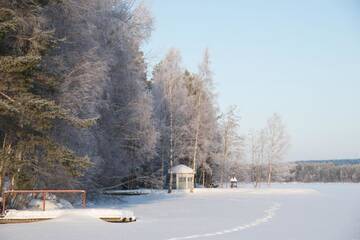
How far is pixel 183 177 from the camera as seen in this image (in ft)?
147

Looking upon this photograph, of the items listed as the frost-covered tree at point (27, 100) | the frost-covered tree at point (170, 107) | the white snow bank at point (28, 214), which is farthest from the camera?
the frost-covered tree at point (170, 107)

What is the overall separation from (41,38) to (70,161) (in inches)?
167

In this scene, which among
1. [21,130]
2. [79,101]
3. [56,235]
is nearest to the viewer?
[56,235]

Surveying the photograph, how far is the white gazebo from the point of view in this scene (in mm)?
44625

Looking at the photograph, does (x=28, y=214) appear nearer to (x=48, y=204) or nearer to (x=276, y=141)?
(x=48, y=204)

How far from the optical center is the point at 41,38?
16.3 m

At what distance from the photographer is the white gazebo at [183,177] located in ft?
146

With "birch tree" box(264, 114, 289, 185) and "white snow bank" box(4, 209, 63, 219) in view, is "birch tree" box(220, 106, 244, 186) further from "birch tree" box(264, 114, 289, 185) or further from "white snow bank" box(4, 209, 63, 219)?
"white snow bank" box(4, 209, 63, 219)

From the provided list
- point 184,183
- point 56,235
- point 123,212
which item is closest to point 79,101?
point 123,212

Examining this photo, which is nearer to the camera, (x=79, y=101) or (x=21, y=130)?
(x=21, y=130)

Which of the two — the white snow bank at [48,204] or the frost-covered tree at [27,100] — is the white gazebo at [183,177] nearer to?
the white snow bank at [48,204]

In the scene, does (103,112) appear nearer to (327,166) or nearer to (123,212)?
(123,212)

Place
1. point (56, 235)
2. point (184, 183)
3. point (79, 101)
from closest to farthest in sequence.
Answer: point (56, 235) < point (79, 101) < point (184, 183)

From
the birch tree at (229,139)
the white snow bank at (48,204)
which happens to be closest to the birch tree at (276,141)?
the birch tree at (229,139)
